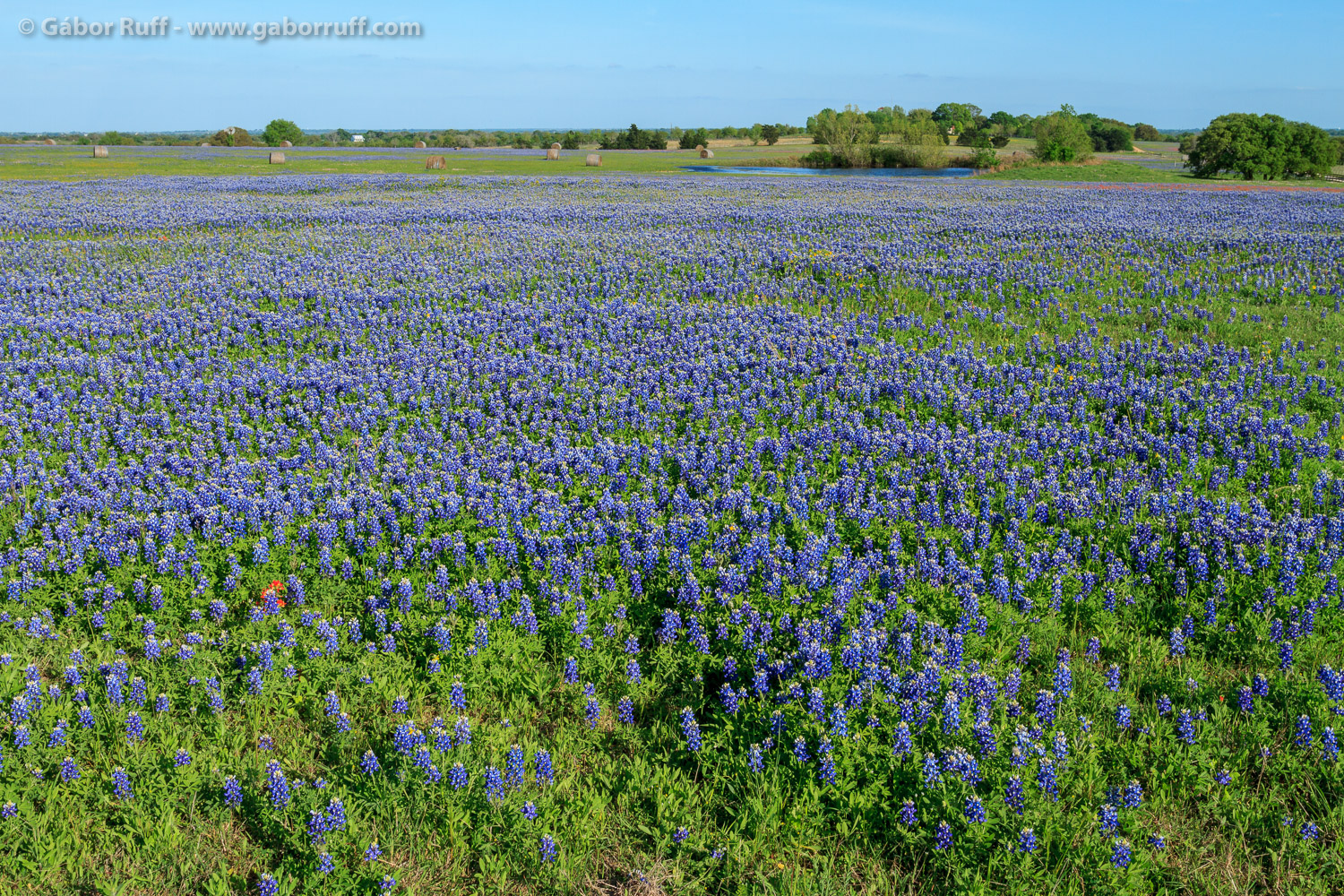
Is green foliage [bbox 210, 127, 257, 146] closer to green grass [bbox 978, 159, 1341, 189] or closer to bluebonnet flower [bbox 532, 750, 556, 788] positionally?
green grass [bbox 978, 159, 1341, 189]

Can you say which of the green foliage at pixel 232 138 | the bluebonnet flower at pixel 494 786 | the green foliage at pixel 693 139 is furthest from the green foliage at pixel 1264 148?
the green foliage at pixel 232 138

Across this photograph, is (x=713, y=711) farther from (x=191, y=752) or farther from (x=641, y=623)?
(x=191, y=752)

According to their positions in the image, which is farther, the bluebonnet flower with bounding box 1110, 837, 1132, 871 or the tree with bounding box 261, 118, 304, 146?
the tree with bounding box 261, 118, 304, 146

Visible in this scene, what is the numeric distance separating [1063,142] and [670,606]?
3010 inches

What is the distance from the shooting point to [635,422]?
8977mm

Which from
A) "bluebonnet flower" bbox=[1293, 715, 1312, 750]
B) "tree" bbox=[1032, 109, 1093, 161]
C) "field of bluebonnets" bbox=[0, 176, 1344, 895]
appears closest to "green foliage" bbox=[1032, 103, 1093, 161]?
"tree" bbox=[1032, 109, 1093, 161]

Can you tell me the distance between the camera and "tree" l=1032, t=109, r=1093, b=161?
67.4 m

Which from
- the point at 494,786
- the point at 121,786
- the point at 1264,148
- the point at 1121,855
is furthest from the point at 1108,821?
the point at 1264,148

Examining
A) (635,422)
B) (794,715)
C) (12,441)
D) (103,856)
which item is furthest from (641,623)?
(12,441)

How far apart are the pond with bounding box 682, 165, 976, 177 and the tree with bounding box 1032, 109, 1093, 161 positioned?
6.40m

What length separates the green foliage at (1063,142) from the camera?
6744 cm

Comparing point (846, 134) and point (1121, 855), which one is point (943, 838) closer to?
point (1121, 855)

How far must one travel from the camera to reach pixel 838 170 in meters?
70.5

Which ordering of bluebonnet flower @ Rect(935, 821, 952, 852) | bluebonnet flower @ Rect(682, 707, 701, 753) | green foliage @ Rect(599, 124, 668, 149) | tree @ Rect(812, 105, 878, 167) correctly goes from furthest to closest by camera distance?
green foliage @ Rect(599, 124, 668, 149) → tree @ Rect(812, 105, 878, 167) → bluebonnet flower @ Rect(682, 707, 701, 753) → bluebonnet flower @ Rect(935, 821, 952, 852)
